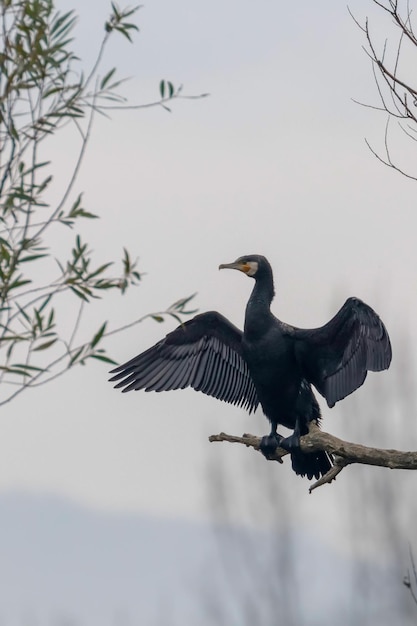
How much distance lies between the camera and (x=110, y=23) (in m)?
3.91

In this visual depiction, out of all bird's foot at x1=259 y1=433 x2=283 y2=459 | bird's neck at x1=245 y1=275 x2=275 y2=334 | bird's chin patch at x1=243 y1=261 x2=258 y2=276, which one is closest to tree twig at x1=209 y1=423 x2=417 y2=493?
bird's foot at x1=259 y1=433 x2=283 y2=459

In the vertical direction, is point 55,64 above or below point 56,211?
above

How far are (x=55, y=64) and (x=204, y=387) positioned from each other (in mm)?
4330

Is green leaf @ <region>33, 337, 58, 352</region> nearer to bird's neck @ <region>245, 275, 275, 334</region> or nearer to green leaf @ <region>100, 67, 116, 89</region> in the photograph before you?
green leaf @ <region>100, 67, 116, 89</region>

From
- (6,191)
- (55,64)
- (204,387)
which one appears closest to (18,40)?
(55,64)

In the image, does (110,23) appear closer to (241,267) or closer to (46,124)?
(46,124)

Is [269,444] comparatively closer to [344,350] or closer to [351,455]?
[344,350]

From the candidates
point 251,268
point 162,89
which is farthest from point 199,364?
point 162,89

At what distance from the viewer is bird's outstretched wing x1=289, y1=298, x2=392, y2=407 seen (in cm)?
655

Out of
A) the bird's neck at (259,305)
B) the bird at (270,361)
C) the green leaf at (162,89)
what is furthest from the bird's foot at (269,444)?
the green leaf at (162,89)

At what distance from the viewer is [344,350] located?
6.88 m

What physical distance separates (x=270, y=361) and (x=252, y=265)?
70 cm

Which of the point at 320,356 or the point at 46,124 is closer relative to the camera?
the point at 46,124

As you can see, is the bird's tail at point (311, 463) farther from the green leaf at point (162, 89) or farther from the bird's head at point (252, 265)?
the green leaf at point (162, 89)
